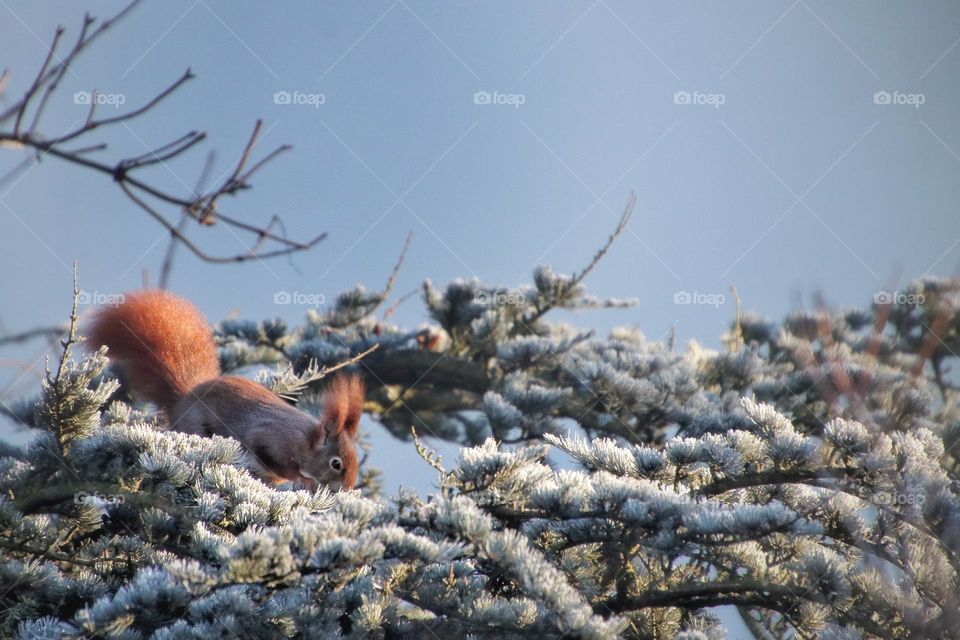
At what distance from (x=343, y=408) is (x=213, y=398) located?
395 mm

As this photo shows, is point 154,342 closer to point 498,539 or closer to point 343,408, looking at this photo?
point 343,408

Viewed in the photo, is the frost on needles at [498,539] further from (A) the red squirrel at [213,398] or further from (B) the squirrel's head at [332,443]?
(B) the squirrel's head at [332,443]

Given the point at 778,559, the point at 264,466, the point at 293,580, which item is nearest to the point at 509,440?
the point at 264,466

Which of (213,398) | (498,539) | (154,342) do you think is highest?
(154,342)

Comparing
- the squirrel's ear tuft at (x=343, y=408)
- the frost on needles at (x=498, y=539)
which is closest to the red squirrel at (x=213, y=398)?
the squirrel's ear tuft at (x=343, y=408)

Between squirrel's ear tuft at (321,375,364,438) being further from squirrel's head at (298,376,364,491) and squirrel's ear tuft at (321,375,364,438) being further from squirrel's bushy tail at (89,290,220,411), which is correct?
squirrel's bushy tail at (89,290,220,411)

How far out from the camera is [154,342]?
2762 millimetres

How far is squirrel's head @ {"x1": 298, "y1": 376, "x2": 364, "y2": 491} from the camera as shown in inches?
106

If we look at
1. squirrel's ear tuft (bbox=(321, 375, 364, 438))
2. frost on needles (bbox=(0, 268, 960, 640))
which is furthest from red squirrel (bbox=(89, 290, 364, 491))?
frost on needles (bbox=(0, 268, 960, 640))

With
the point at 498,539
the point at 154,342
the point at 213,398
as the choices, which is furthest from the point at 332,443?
the point at 498,539

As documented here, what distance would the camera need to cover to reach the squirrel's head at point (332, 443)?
2.69m

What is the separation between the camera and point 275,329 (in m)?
3.56

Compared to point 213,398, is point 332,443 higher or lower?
lower

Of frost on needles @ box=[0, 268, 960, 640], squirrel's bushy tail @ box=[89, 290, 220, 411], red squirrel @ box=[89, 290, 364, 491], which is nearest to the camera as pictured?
frost on needles @ box=[0, 268, 960, 640]
